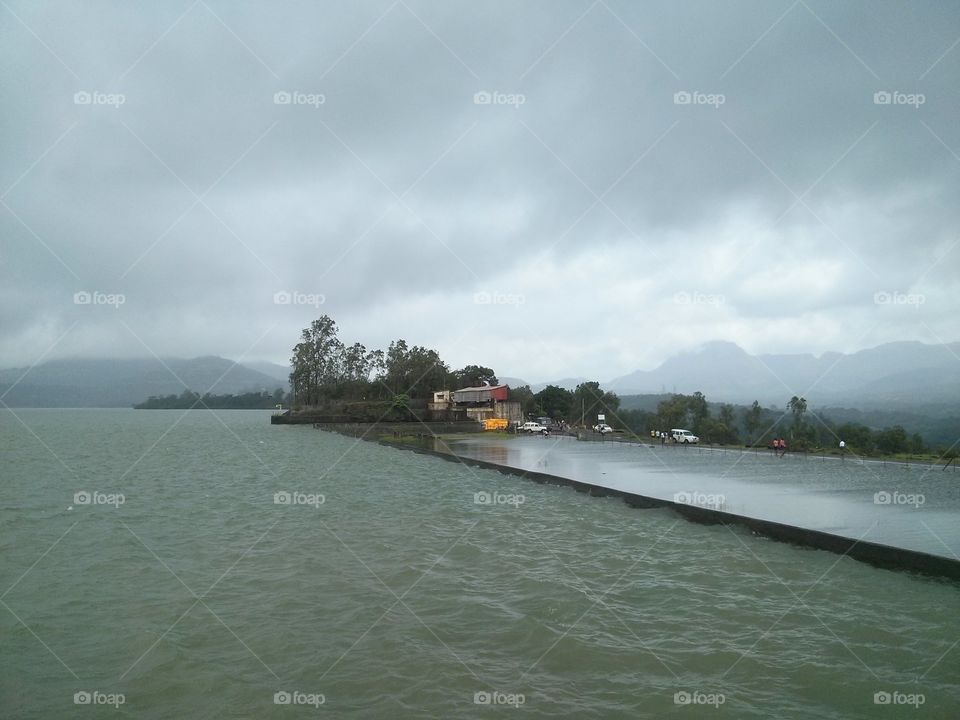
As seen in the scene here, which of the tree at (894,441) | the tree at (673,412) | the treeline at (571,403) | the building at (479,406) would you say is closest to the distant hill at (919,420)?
the tree at (894,441)

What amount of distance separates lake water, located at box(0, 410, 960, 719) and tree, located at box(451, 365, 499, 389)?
77198mm

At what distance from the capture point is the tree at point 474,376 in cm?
8906

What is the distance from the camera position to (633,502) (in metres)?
12.4

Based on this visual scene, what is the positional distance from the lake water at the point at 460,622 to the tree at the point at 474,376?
77198 mm

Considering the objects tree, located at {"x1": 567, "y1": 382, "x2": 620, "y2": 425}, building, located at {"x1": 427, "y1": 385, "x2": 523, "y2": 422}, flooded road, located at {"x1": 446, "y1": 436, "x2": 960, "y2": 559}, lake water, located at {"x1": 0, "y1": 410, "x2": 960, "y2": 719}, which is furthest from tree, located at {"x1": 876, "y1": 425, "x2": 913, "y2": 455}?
building, located at {"x1": 427, "y1": 385, "x2": 523, "y2": 422}

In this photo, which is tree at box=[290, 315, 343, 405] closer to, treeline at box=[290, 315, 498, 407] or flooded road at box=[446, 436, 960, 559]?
treeline at box=[290, 315, 498, 407]

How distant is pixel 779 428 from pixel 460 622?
122 feet

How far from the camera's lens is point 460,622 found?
243 inches

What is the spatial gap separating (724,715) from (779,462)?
19753 mm

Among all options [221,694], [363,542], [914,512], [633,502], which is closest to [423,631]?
[221,694]

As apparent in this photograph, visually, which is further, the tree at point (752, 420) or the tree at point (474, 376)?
the tree at point (474, 376)

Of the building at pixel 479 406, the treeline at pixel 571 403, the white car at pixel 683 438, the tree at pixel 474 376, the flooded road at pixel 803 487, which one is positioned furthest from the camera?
the tree at pixel 474 376

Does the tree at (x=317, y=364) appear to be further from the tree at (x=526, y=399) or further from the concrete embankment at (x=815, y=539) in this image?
the concrete embankment at (x=815, y=539)

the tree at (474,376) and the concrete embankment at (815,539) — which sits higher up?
the tree at (474,376)
